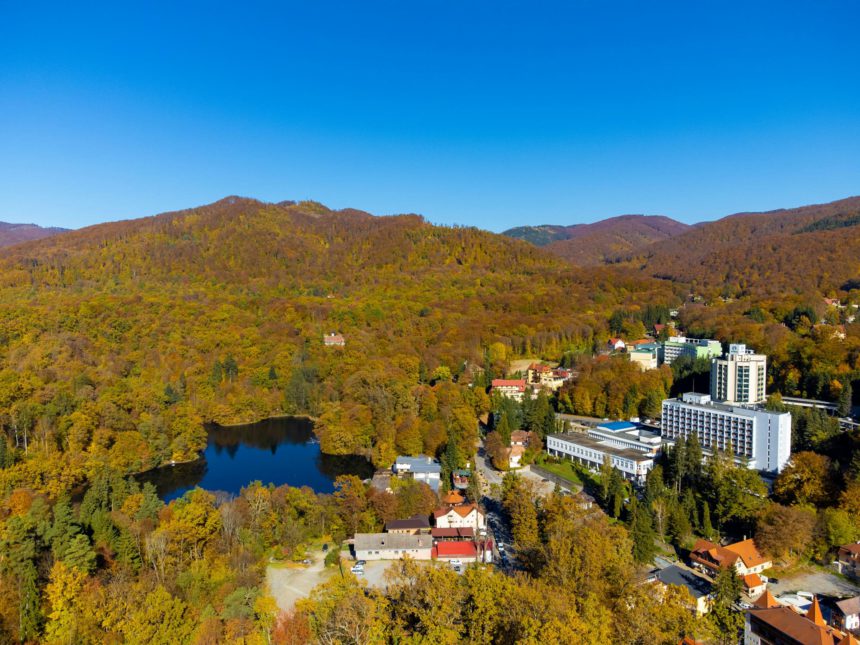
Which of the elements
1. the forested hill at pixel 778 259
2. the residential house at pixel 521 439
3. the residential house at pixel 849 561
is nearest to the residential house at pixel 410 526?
the residential house at pixel 521 439

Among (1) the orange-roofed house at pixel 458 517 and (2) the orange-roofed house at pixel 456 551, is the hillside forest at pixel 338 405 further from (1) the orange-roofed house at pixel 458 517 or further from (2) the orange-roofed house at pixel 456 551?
(2) the orange-roofed house at pixel 456 551

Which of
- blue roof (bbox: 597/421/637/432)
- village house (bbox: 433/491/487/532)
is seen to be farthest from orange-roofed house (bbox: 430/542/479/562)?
blue roof (bbox: 597/421/637/432)

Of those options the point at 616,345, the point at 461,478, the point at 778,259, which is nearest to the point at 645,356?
the point at 616,345

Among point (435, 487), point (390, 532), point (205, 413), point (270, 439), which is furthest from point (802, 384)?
point (205, 413)

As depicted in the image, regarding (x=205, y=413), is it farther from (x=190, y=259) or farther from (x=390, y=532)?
(x=190, y=259)

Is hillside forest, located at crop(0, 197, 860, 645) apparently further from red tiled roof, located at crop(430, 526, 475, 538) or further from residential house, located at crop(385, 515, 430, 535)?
red tiled roof, located at crop(430, 526, 475, 538)
